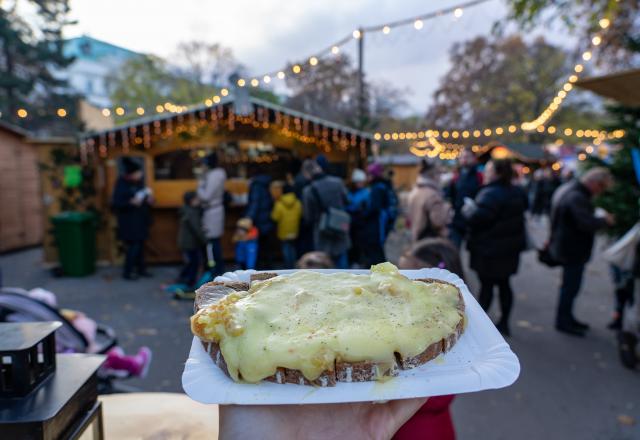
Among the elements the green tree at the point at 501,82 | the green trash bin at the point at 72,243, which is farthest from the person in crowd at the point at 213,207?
the green tree at the point at 501,82

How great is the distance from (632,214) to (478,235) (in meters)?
3.74

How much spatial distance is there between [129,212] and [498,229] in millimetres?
6174

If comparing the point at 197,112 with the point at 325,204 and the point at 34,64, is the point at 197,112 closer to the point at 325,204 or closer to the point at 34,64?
the point at 325,204

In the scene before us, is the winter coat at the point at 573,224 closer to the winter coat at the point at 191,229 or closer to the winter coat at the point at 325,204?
the winter coat at the point at 325,204

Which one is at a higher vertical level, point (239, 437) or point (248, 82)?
point (248, 82)

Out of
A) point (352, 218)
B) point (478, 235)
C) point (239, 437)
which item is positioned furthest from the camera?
point (352, 218)

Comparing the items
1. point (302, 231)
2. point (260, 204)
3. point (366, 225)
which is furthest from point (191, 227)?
point (366, 225)

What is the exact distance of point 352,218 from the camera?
6.99 meters

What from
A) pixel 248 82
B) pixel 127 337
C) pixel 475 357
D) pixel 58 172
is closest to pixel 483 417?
pixel 475 357

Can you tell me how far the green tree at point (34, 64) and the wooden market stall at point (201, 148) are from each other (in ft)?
57.9

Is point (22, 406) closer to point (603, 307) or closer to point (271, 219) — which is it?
point (271, 219)

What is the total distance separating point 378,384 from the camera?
3.15ft

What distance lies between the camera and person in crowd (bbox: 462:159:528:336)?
4934 millimetres

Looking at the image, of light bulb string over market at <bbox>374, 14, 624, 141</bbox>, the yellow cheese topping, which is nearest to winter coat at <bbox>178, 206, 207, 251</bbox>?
light bulb string over market at <bbox>374, 14, 624, 141</bbox>
